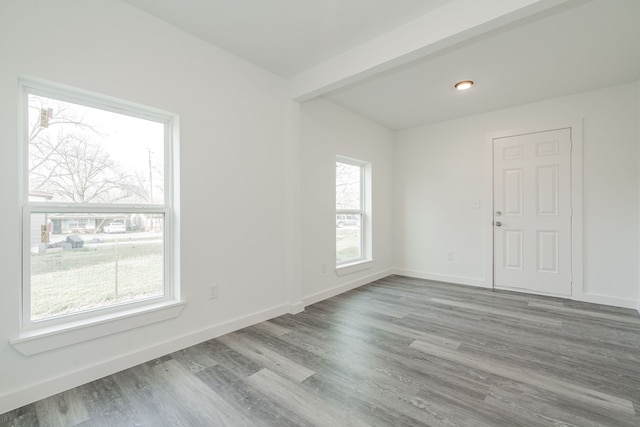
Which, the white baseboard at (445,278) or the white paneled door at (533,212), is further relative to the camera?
the white baseboard at (445,278)

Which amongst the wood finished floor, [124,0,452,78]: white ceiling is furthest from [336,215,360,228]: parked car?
[124,0,452,78]: white ceiling

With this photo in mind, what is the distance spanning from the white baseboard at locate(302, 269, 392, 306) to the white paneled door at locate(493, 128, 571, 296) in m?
1.65

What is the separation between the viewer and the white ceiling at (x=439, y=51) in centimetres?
201

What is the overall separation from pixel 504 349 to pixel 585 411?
0.70m

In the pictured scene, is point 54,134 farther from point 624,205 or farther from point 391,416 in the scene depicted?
point 624,205

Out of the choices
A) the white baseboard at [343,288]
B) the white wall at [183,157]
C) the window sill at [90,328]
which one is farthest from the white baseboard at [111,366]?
the white baseboard at [343,288]

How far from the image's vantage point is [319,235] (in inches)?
138

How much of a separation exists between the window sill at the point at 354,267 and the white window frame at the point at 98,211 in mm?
2103

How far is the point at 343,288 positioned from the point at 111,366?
2.61m

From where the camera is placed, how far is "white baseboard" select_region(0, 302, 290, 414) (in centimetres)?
157

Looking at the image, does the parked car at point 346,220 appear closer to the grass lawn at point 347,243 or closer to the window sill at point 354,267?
the grass lawn at point 347,243

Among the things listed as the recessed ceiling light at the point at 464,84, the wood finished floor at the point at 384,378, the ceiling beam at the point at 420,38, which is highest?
the recessed ceiling light at the point at 464,84

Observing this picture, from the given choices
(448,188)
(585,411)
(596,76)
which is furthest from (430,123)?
(585,411)

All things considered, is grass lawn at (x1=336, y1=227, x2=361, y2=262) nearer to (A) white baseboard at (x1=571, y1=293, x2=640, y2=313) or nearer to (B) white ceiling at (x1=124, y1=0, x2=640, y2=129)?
(B) white ceiling at (x1=124, y1=0, x2=640, y2=129)
